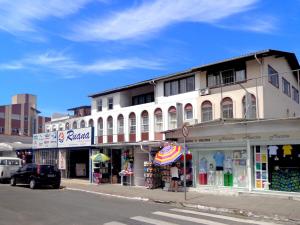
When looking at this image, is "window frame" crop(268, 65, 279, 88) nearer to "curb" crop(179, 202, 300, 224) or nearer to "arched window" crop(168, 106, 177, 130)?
"arched window" crop(168, 106, 177, 130)

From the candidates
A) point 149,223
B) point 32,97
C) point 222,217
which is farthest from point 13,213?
point 32,97

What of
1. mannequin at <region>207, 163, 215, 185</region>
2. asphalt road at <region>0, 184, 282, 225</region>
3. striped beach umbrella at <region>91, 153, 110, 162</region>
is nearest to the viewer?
asphalt road at <region>0, 184, 282, 225</region>

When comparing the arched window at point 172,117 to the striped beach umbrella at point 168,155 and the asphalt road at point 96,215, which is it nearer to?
the striped beach umbrella at point 168,155

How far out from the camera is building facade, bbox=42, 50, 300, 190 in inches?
1044

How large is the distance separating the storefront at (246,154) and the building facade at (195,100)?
2.52 metres

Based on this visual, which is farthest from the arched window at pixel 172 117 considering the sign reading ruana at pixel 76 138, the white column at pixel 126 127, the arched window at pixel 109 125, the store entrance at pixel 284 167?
the store entrance at pixel 284 167

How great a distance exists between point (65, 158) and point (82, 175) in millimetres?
2894

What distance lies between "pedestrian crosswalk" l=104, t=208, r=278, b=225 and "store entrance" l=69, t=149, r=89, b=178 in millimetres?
22112

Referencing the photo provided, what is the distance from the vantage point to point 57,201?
1717cm

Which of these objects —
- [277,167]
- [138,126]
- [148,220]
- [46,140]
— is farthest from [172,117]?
[148,220]

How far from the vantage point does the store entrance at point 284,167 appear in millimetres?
17188

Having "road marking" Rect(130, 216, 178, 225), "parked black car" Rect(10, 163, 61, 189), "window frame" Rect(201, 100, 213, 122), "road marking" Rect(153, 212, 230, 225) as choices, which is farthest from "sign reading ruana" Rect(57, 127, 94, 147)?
"road marking" Rect(130, 216, 178, 225)

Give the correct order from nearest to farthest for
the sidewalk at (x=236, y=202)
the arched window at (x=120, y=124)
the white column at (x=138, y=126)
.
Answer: the sidewalk at (x=236, y=202) → the white column at (x=138, y=126) → the arched window at (x=120, y=124)

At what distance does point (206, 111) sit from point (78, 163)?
12.7 meters
